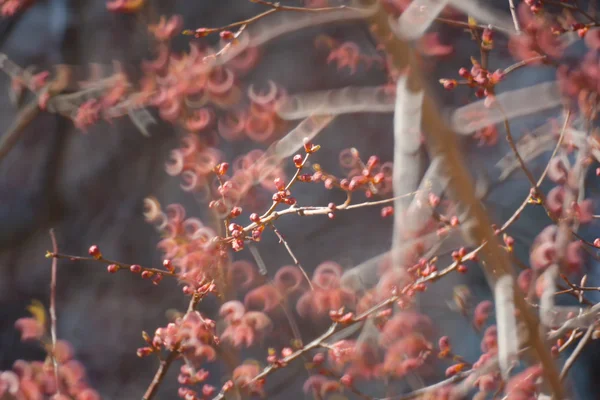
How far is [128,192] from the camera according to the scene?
1107mm

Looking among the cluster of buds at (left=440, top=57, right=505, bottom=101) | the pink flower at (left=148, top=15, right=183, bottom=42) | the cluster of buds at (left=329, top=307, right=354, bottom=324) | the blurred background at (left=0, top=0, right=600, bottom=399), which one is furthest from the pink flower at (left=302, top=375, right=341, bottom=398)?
the pink flower at (left=148, top=15, right=183, bottom=42)

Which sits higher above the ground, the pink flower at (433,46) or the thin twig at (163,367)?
the pink flower at (433,46)

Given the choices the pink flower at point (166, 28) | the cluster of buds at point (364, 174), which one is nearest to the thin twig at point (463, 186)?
the cluster of buds at point (364, 174)

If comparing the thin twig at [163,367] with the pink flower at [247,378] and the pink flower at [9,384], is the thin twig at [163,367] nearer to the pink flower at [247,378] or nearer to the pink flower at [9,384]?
the pink flower at [247,378]

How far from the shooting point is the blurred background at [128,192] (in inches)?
38.0

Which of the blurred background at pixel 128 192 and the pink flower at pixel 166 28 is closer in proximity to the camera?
the blurred background at pixel 128 192

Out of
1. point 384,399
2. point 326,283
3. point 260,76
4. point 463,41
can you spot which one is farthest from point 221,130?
point 384,399

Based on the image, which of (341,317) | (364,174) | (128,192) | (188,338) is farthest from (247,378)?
(128,192)

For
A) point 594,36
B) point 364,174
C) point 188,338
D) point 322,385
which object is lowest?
point 322,385

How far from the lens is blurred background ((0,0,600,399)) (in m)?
0.97

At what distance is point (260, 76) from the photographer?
111 cm

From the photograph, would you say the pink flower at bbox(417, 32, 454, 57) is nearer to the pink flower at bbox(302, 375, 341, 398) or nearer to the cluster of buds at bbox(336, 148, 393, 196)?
the cluster of buds at bbox(336, 148, 393, 196)

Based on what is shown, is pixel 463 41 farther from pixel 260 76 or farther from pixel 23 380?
pixel 23 380

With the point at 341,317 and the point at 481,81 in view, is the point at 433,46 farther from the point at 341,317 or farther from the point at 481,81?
the point at 341,317
